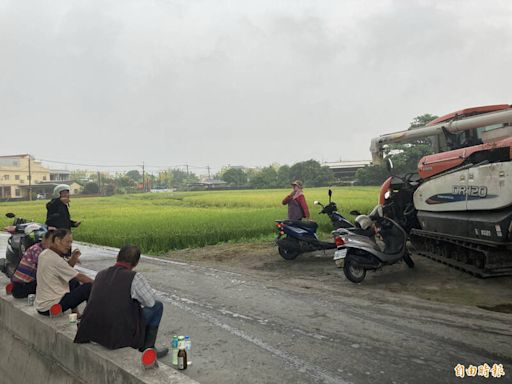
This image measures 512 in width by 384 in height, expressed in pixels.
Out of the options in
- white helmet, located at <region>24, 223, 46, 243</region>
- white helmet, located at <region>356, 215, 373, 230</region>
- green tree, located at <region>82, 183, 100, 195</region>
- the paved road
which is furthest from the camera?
green tree, located at <region>82, 183, 100, 195</region>

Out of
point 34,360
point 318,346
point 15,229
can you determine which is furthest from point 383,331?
point 15,229

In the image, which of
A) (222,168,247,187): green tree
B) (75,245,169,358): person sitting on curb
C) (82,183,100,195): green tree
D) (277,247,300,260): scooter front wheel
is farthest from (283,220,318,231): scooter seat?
(82,183,100,195): green tree

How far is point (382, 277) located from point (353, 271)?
77 centimetres

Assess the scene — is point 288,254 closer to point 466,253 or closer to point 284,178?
point 466,253

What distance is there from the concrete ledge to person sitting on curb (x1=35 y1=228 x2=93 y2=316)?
17 centimetres

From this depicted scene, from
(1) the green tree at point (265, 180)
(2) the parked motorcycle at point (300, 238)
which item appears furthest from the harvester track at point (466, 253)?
(1) the green tree at point (265, 180)

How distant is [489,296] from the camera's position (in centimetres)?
Result: 664

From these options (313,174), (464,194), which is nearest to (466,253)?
(464,194)

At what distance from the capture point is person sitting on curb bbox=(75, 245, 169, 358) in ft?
11.6

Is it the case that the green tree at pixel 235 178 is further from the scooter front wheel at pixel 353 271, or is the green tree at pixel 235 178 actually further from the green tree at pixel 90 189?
the scooter front wheel at pixel 353 271

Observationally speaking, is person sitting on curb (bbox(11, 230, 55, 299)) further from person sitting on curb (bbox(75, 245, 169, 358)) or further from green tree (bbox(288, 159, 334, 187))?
green tree (bbox(288, 159, 334, 187))

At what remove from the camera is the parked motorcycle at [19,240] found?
7938mm

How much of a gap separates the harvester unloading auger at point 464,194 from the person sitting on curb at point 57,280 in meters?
6.31

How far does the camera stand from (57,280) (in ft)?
14.8
